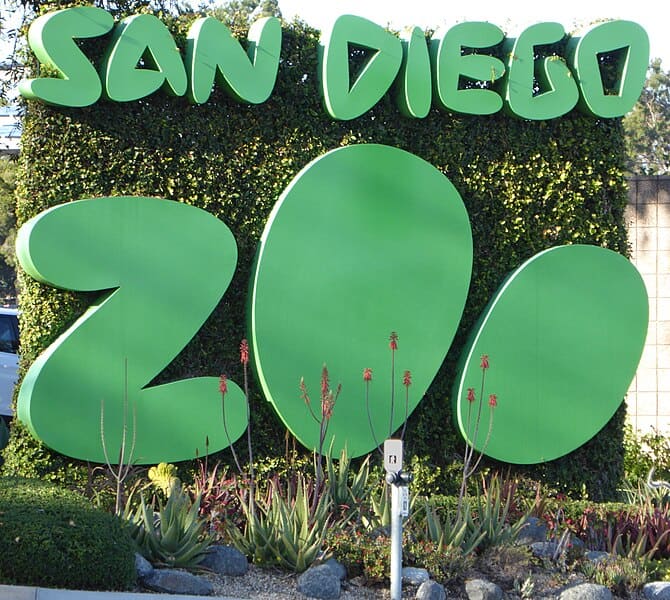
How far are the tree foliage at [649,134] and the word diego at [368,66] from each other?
1409 inches

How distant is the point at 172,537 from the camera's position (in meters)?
6.63

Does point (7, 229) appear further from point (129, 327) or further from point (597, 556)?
point (597, 556)

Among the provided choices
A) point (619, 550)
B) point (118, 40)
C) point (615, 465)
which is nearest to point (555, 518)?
point (619, 550)

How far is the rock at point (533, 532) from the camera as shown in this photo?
7695mm

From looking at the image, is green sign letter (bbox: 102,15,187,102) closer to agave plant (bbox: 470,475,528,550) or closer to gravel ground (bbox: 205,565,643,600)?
gravel ground (bbox: 205,565,643,600)

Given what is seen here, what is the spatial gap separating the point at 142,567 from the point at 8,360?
18.7 ft

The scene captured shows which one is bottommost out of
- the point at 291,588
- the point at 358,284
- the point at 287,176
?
the point at 291,588

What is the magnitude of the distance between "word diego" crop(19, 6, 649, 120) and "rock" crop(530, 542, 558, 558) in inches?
163

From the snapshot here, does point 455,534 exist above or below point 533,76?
below

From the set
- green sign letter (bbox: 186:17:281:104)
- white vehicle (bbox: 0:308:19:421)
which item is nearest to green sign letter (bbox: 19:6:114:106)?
green sign letter (bbox: 186:17:281:104)

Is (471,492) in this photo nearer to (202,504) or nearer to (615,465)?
(615,465)

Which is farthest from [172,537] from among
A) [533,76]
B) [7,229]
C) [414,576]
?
[7,229]

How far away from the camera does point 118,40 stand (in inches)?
330

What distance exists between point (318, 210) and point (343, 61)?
1413 millimetres
